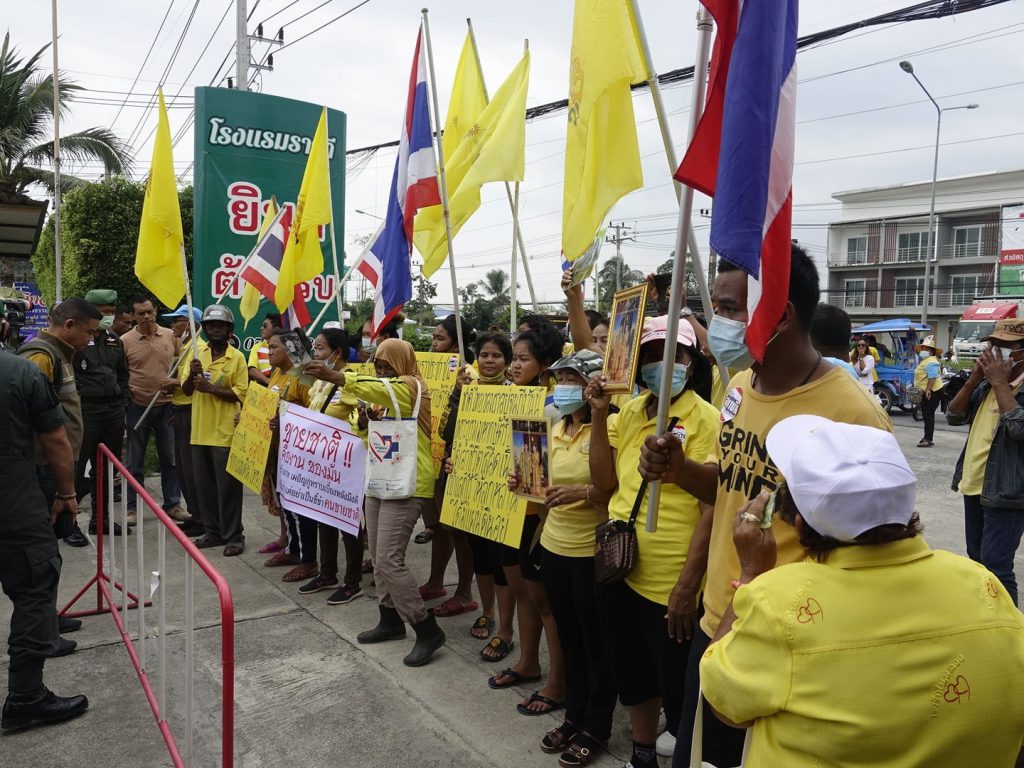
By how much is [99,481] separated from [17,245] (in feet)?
24.2

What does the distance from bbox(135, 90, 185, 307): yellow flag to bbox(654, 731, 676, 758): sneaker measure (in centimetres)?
538

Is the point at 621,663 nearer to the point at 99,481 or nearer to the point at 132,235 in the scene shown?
the point at 99,481

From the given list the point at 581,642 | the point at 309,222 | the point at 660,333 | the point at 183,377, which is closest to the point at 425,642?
the point at 581,642

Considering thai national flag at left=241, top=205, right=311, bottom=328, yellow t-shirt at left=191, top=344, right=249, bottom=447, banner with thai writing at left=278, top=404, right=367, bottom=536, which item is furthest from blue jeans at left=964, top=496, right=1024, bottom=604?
thai national flag at left=241, top=205, right=311, bottom=328

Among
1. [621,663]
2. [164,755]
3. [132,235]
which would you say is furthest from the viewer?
[132,235]

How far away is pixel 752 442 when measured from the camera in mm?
2246

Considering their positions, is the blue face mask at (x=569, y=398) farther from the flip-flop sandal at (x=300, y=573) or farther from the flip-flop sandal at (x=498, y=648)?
the flip-flop sandal at (x=300, y=573)

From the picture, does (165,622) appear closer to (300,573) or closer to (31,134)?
(300,573)

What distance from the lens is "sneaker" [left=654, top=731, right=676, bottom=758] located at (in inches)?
137

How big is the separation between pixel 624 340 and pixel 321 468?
10.2ft

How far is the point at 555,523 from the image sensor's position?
3.59m

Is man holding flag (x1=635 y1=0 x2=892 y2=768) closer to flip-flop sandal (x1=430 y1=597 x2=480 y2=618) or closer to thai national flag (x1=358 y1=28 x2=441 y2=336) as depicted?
flip-flop sandal (x1=430 y1=597 x2=480 y2=618)

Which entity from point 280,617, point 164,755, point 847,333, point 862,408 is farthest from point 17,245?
point 862,408

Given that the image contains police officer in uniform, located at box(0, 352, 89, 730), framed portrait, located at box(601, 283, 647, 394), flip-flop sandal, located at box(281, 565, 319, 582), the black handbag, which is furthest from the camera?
flip-flop sandal, located at box(281, 565, 319, 582)
